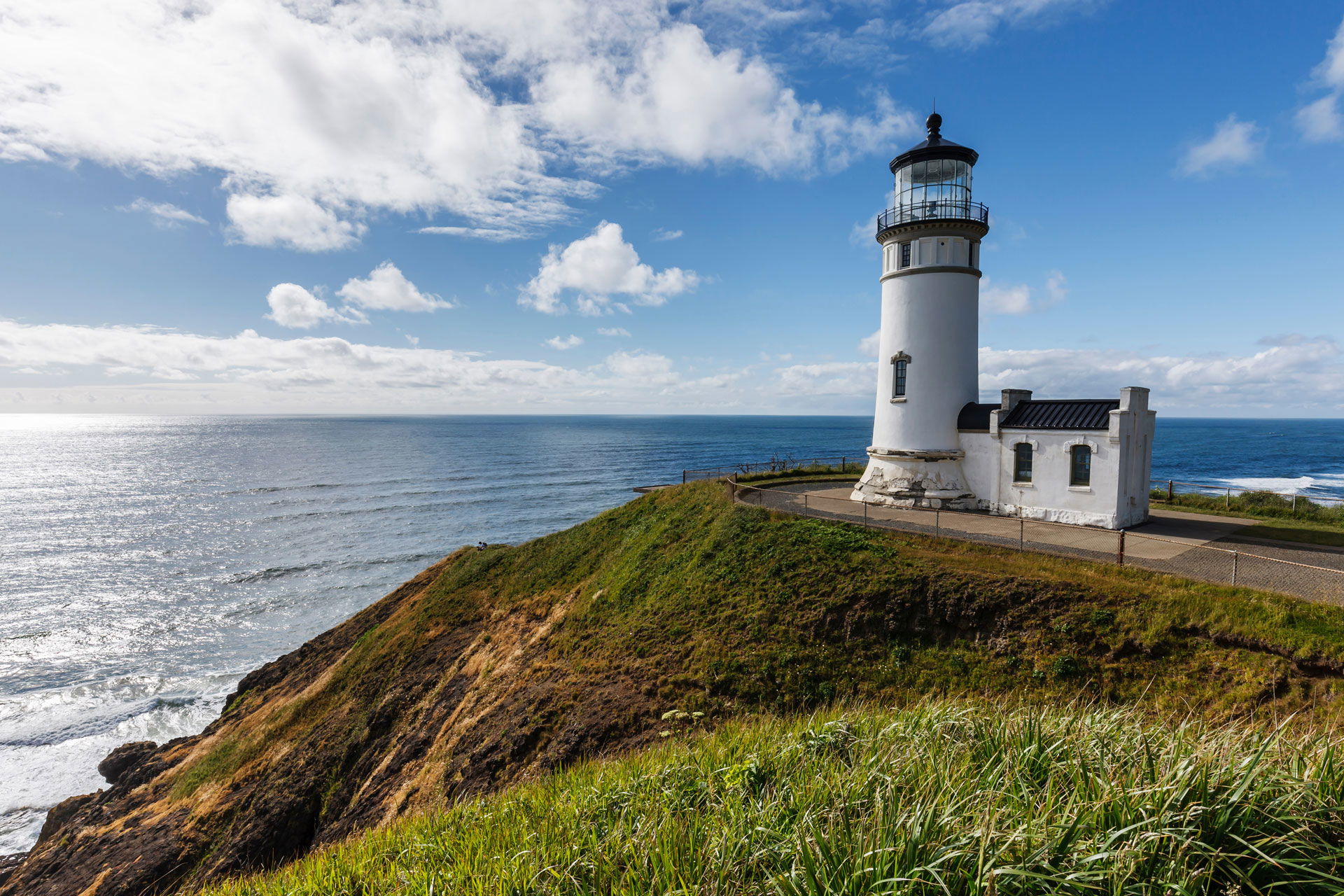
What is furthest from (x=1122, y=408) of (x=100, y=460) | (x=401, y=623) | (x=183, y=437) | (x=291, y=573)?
(x=183, y=437)

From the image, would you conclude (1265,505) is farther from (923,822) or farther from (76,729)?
(76,729)

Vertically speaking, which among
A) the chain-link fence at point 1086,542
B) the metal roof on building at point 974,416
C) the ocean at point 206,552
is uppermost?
the metal roof on building at point 974,416

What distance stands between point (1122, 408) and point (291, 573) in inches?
1843

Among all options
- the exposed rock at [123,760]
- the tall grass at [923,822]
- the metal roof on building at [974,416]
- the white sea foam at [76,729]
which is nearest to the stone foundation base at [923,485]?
the metal roof on building at [974,416]

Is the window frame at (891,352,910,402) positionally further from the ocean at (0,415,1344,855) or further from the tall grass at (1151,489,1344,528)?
the ocean at (0,415,1344,855)

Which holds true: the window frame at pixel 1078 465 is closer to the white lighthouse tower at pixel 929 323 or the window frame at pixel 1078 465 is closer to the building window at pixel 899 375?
the white lighthouse tower at pixel 929 323

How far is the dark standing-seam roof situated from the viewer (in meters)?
18.4

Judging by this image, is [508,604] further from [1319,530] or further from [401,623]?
[1319,530]

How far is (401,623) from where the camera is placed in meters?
22.3

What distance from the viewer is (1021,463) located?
792 inches

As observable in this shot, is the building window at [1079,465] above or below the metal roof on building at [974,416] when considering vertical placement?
below

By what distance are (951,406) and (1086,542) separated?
691cm

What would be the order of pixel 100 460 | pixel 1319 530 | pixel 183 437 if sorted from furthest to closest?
pixel 183 437
pixel 100 460
pixel 1319 530

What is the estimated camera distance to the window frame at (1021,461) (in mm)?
19797
